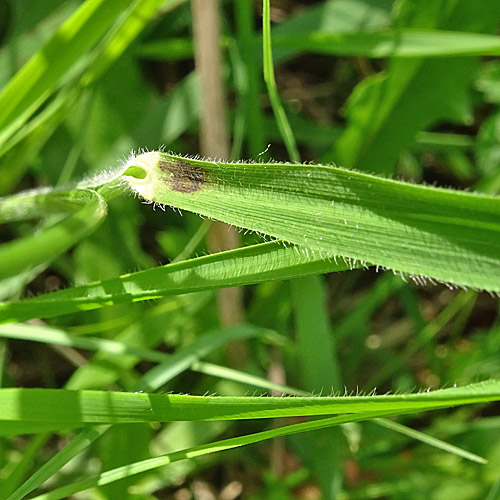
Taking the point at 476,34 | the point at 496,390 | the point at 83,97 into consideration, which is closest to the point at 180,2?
the point at 83,97

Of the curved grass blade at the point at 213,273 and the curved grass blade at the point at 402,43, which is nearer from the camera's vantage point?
the curved grass blade at the point at 213,273

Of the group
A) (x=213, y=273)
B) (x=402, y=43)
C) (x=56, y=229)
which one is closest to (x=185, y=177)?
(x=213, y=273)

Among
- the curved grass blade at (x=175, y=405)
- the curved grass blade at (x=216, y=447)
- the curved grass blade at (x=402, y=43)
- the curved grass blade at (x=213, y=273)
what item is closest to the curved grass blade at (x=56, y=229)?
the curved grass blade at (x=213, y=273)

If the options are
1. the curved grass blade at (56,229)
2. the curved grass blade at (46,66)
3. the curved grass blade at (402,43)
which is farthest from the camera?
the curved grass blade at (402,43)

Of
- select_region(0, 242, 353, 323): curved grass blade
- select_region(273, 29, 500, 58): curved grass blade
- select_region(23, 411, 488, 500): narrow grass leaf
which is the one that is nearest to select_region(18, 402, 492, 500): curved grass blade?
select_region(23, 411, 488, 500): narrow grass leaf

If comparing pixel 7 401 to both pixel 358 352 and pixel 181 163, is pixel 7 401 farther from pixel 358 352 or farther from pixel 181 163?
pixel 358 352

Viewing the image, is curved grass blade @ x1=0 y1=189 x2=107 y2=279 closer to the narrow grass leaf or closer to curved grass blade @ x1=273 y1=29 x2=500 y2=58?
the narrow grass leaf

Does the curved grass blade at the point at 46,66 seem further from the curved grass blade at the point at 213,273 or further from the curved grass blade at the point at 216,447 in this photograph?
the curved grass blade at the point at 216,447
